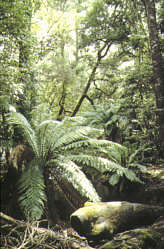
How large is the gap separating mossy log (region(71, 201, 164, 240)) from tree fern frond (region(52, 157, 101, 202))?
0.15 metres

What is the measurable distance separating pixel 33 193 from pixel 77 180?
67 cm

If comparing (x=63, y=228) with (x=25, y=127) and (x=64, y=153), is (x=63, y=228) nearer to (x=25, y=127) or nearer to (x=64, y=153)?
(x=64, y=153)

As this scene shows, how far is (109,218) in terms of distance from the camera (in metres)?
2.60

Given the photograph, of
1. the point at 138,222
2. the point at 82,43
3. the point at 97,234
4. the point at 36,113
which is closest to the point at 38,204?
the point at 97,234

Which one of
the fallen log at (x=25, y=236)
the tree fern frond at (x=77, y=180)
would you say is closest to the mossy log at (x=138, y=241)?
the fallen log at (x=25, y=236)

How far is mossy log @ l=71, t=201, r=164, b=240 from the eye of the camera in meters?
2.49

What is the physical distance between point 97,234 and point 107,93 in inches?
330

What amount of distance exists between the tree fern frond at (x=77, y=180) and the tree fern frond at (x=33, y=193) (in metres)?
0.38

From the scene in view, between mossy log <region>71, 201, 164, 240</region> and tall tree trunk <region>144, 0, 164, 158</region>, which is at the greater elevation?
tall tree trunk <region>144, 0, 164, 158</region>

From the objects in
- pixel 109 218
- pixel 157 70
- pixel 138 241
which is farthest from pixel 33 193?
pixel 157 70

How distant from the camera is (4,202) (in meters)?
3.27

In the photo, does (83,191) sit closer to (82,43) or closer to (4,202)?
(4,202)

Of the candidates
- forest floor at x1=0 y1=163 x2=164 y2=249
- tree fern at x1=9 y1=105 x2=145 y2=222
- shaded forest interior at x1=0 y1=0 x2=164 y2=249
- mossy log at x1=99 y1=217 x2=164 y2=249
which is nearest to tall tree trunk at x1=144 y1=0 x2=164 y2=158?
shaded forest interior at x1=0 y1=0 x2=164 y2=249

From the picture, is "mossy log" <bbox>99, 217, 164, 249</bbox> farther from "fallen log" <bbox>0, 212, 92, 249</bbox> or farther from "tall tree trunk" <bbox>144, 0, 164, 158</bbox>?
"tall tree trunk" <bbox>144, 0, 164, 158</bbox>
